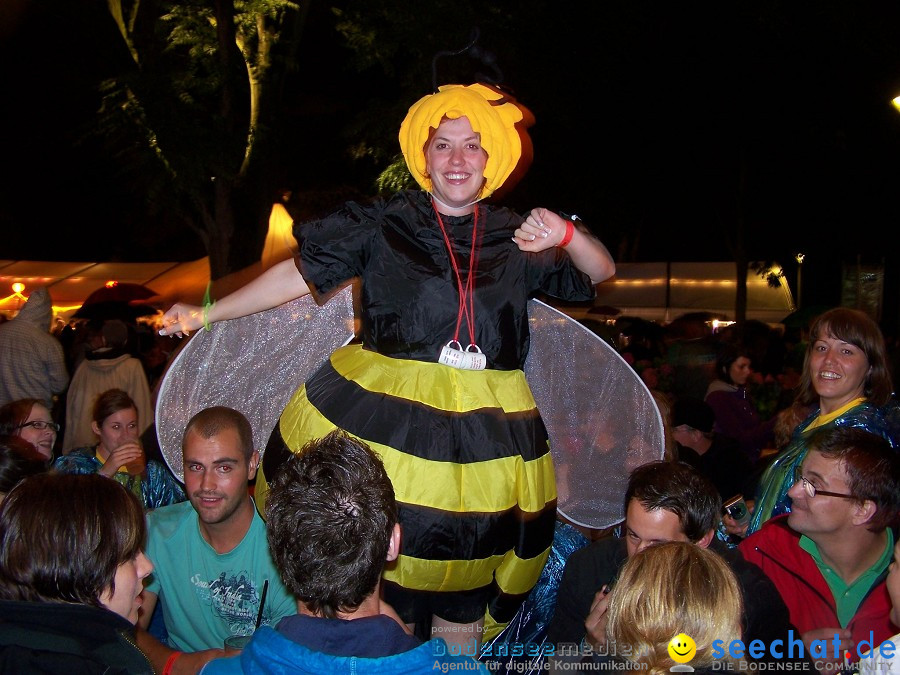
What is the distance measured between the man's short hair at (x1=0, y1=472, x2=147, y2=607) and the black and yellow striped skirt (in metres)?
0.58

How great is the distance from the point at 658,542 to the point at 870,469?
2.11 ft

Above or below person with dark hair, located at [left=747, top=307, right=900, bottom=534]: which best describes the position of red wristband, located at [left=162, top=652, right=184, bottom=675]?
below

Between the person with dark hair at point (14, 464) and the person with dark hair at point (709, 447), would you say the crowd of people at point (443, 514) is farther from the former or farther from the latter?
the person with dark hair at point (709, 447)

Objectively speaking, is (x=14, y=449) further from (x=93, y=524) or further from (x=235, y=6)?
(x=235, y=6)

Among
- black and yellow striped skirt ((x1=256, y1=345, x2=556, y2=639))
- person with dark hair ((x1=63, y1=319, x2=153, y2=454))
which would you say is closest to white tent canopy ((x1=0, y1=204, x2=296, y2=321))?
person with dark hair ((x1=63, y1=319, x2=153, y2=454))

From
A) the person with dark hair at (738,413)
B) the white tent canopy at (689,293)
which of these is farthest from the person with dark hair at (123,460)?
the white tent canopy at (689,293)

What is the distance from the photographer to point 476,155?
2.48 metres

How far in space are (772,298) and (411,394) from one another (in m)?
14.2

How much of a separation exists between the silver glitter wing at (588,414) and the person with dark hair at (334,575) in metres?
1.31

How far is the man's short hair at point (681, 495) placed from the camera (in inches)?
96.5

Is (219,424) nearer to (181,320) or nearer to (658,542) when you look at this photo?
(181,320)

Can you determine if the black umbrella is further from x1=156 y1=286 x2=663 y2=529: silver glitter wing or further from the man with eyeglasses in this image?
the man with eyeglasses

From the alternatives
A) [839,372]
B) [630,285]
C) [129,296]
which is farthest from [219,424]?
[630,285]

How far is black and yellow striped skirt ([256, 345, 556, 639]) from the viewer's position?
2.20 meters
